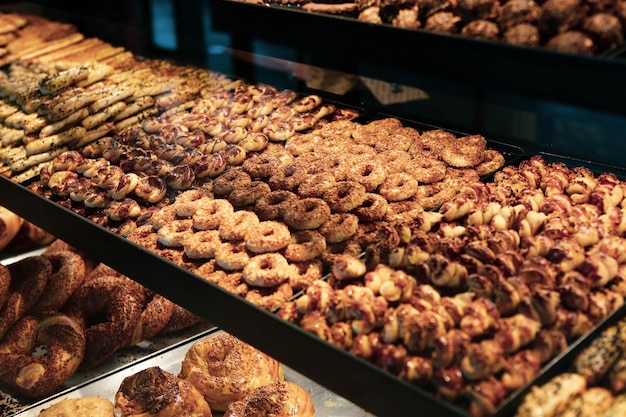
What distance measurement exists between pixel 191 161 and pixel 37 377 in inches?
42.2

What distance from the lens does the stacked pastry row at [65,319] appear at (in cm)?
294

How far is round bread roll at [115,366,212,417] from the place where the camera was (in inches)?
101

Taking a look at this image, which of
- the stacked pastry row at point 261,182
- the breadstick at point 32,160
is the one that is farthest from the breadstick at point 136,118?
the breadstick at point 32,160

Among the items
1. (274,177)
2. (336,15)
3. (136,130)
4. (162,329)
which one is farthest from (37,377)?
(336,15)

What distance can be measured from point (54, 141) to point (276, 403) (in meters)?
1.48

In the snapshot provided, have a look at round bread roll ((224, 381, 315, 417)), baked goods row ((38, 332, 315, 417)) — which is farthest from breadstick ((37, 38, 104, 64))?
round bread roll ((224, 381, 315, 417))

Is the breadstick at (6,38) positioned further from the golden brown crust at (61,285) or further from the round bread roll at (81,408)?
the round bread roll at (81,408)

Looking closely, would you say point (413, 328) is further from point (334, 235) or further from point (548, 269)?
point (334, 235)

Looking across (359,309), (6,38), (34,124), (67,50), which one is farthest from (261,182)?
(6,38)

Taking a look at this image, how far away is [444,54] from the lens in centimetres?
141

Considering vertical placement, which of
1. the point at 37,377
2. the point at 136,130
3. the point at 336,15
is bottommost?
the point at 37,377

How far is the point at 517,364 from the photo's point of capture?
1499 millimetres

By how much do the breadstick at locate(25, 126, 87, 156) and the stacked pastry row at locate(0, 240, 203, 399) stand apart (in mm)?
592

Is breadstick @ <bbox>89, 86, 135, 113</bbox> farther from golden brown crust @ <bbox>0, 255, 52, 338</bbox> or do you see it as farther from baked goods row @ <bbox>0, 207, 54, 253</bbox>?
baked goods row @ <bbox>0, 207, 54, 253</bbox>
